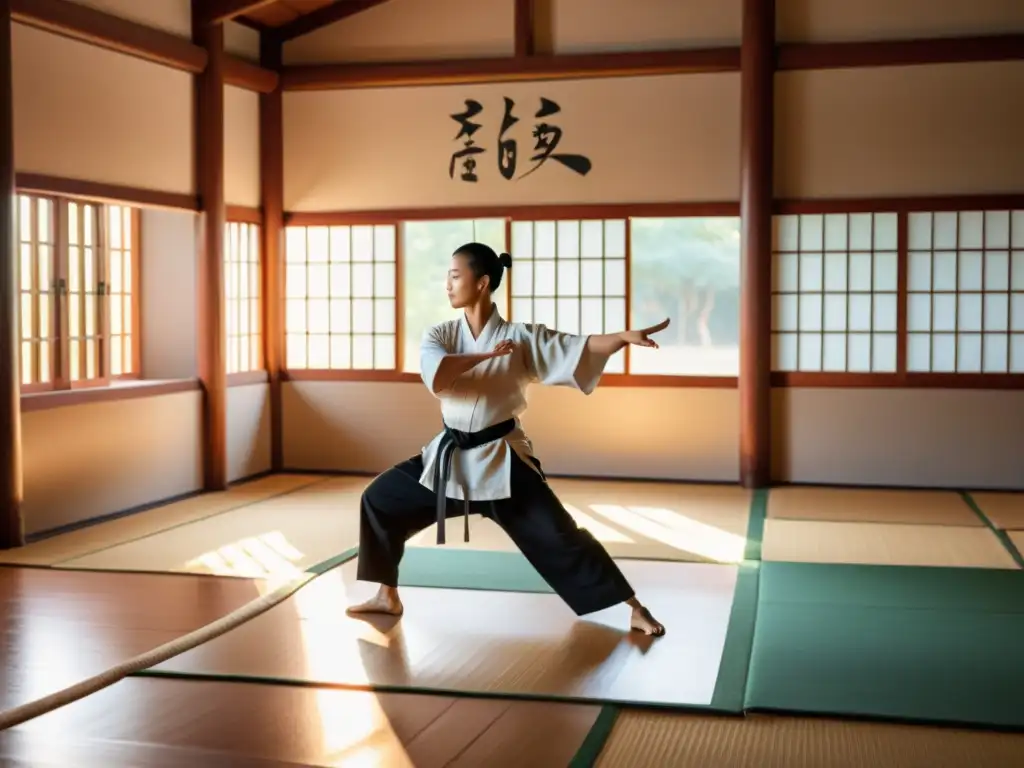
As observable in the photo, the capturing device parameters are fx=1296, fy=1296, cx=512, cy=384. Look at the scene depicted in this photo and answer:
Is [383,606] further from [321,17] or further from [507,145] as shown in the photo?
[321,17]

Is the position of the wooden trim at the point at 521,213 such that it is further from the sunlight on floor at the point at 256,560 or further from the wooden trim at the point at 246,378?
the sunlight on floor at the point at 256,560

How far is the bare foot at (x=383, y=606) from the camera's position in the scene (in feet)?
14.6

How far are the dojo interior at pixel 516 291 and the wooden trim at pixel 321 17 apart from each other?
18 mm

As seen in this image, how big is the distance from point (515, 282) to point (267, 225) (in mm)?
1677

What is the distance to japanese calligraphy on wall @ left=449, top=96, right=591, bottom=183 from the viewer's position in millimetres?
7984

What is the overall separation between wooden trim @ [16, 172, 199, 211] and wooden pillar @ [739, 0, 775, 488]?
10.5 ft

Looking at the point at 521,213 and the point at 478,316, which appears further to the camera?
the point at 521,213

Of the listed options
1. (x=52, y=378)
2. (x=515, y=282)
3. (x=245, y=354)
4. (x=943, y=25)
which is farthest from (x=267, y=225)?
(x=943, y=25)

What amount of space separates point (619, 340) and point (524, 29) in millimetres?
4326

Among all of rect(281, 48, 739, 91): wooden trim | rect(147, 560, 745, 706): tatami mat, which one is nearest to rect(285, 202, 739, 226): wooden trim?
rect(281, 48, 739, 91): wooden trim

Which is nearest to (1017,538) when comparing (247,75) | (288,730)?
(288,730)

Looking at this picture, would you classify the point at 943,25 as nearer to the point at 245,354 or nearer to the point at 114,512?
the point at 245,354

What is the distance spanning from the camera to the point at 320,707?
3.45 metres

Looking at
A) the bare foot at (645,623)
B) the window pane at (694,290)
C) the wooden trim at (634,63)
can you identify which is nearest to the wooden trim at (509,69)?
the wooden trim at (634,63)
